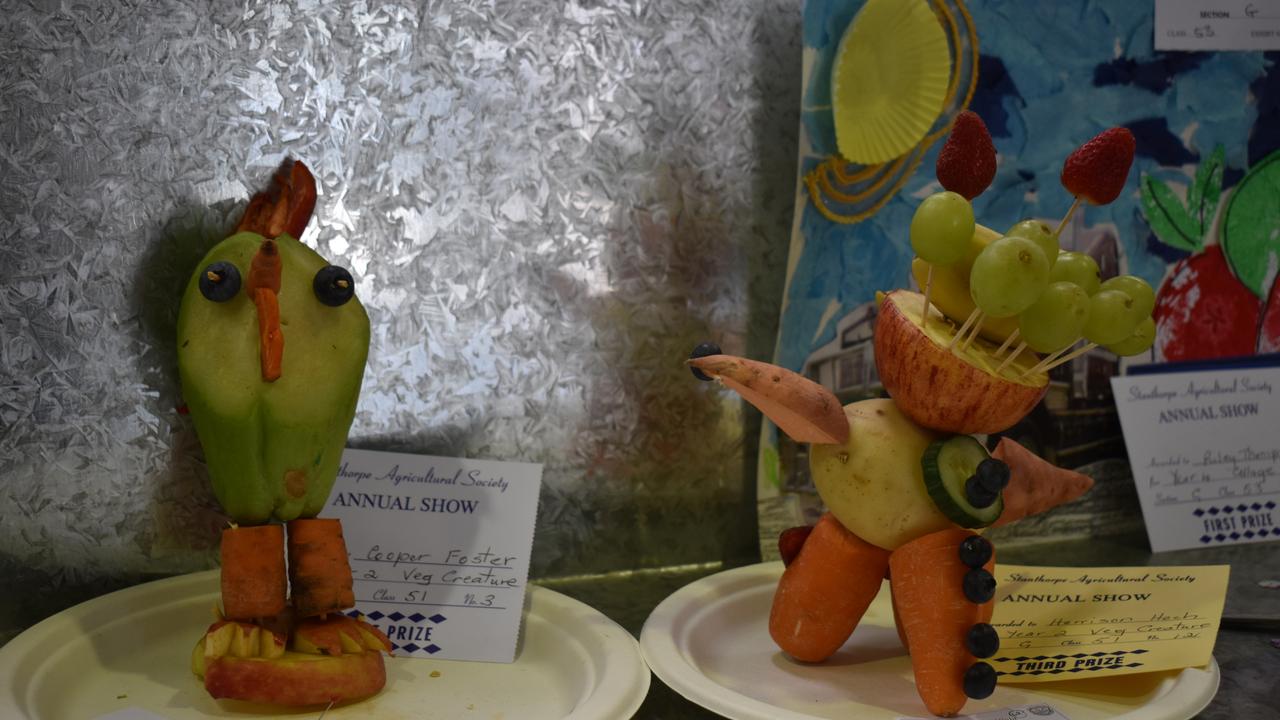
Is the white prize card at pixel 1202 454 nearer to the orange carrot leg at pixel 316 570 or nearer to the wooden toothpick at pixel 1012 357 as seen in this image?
the wooden toothpick at pixel 1012 357

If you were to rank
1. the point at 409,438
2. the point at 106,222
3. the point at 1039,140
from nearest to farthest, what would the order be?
the point at 106,222 → the point at 409,438 → the point at 1039,140

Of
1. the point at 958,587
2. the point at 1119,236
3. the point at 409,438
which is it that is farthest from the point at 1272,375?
the point at 409,438

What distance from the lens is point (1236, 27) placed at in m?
1.21

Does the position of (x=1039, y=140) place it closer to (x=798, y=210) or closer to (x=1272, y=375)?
(x=798, y=210)

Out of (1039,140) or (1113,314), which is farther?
(1039,140)

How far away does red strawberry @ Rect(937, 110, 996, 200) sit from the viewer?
2.45 ft

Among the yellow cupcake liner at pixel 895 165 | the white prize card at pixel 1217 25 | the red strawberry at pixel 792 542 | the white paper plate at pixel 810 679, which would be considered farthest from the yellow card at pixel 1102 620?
the white prize card at pixel 1217 25

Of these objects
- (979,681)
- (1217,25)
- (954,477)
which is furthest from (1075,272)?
(1217,25)

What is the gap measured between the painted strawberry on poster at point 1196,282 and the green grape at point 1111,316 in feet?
1.75

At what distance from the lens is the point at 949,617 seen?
75cm

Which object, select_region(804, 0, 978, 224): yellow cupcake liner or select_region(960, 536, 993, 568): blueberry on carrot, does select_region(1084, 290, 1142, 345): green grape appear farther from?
select_region(804, 0, 978, 224): yellow cupcake liner

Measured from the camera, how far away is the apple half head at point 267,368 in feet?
2.44

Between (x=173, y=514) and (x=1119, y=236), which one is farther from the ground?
(x=1119, y=236)

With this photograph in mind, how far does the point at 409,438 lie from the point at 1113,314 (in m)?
0.61
